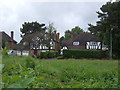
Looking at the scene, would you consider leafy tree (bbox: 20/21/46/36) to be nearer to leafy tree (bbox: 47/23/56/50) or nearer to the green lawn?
leafy tree (bbox: 47/23/56/50)

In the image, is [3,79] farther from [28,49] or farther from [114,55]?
[28,49]

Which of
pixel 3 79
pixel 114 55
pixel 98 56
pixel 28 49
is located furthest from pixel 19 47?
pixel 3 79

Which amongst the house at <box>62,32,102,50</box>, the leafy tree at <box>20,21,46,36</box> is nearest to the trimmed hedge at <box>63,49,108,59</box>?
the house at <box>62,32,102,50</box>

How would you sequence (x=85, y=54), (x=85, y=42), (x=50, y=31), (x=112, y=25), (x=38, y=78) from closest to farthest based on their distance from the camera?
(x=38, y=78) → (x=112, y=25) → (x=85, y=54) → (x=50, y=31) → (x=85, y=42)

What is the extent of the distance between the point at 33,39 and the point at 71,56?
827 centimetres

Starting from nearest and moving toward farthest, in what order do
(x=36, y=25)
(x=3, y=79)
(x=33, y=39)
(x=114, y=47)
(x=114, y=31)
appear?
(x=3, y=79), (x=114, y=31), (x=114, y=47), (x=33, y=39), (x=36, y=25)

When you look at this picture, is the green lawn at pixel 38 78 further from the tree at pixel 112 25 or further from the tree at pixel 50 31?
the tree at pixel 50 31

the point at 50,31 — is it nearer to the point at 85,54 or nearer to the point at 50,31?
the point at 50,31

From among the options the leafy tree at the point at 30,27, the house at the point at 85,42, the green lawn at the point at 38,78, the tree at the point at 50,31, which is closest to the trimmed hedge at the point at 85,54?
the tree at the point at 50,31

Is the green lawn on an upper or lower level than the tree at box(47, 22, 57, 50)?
lower

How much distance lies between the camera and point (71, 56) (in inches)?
904

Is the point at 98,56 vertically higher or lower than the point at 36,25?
lower

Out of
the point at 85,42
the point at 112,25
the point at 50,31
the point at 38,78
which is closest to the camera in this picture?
the point at 38,78

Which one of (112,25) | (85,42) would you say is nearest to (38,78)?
(112,25)
